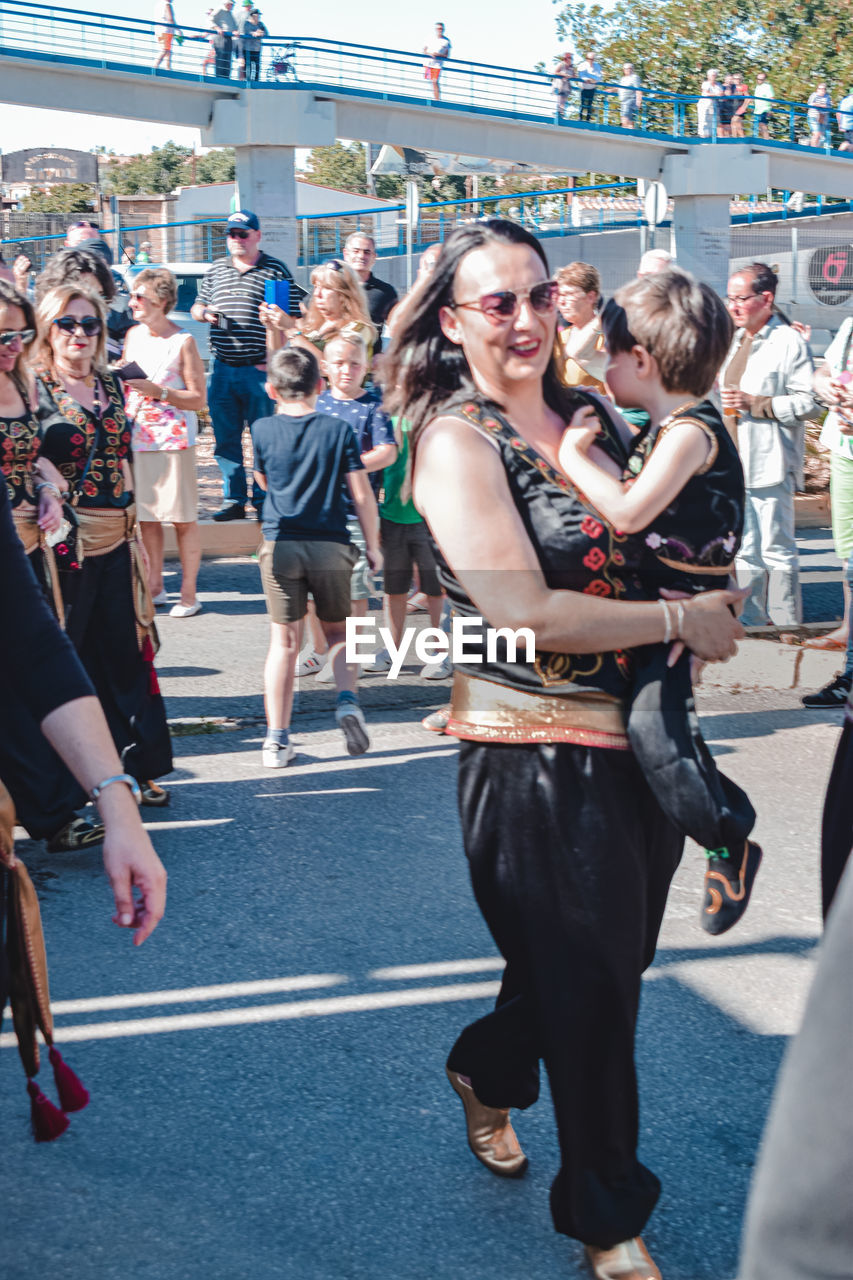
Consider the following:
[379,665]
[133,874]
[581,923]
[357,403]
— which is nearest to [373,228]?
[379,665]

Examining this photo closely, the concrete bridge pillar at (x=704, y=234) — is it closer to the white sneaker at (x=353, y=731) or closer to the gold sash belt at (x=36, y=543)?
the white sneaker at (x=353, y=731)

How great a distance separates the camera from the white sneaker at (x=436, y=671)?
7.60m

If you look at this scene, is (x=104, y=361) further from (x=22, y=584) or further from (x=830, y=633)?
(x=830, y=633)

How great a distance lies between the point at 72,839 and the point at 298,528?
64.0 inches

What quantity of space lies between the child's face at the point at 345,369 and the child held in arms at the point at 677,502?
3.75m

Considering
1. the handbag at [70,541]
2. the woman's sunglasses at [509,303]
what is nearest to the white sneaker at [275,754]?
the handbag at [70,541]

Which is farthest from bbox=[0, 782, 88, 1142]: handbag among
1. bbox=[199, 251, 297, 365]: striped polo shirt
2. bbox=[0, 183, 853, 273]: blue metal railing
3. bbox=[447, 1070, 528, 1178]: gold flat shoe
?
bbox=[0, 183, 853, 273]: blue metal railing

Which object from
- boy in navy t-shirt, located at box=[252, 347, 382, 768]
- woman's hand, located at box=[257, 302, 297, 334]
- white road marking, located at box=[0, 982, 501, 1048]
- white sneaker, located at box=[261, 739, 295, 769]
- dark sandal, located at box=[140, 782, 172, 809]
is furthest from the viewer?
woman's hand, located at box=[257, 302, 297, 334]

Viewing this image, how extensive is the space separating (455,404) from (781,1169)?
1.91 meters

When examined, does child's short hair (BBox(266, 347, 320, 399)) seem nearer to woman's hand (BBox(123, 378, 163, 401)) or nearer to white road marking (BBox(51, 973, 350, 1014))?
woman's hand (BBox(123, 378, 163, 401))

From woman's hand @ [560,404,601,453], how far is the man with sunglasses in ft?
24.4

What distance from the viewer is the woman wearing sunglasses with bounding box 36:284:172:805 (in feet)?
17.1

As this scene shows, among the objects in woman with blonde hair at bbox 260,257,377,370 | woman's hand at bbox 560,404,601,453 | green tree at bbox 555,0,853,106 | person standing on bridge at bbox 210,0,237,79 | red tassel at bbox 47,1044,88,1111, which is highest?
green tree at bbox 555,0,853,106

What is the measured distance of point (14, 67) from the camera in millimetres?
21969
